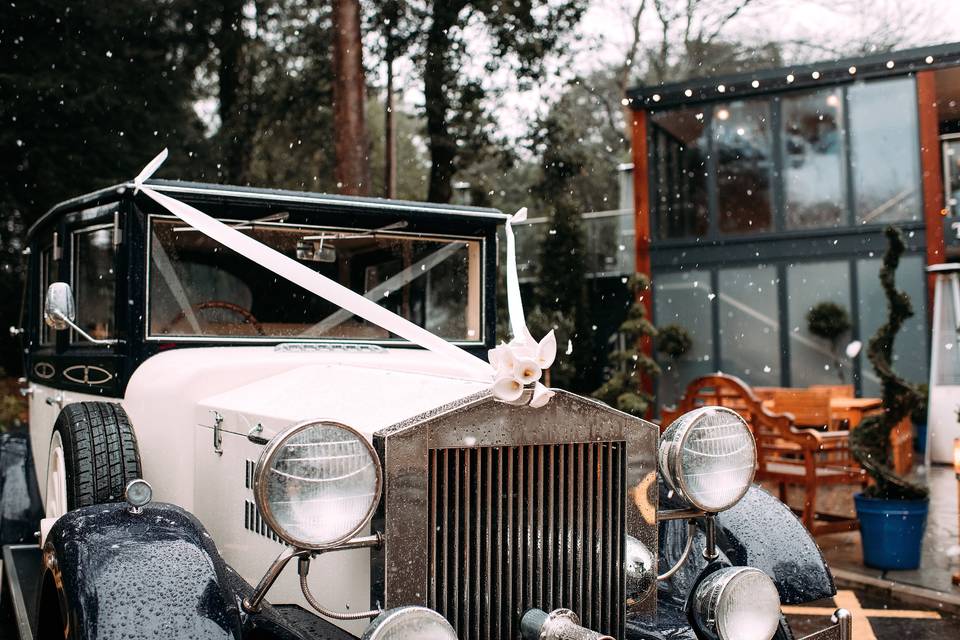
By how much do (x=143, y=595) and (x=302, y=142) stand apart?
586 inches

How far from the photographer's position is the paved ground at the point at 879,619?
429 cm

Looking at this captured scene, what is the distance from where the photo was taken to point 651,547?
7.83 ft

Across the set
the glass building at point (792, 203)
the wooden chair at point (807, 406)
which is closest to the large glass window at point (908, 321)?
the glass building at point (792, 203)

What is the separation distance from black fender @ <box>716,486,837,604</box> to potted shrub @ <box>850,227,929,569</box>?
269 cm

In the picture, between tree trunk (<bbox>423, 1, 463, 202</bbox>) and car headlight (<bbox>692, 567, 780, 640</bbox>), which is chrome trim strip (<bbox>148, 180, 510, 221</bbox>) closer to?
car headlight (<bbox>692, 567, 780, 640</bbox>)

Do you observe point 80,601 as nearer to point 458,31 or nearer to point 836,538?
point 836,538

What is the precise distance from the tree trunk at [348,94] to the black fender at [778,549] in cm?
760

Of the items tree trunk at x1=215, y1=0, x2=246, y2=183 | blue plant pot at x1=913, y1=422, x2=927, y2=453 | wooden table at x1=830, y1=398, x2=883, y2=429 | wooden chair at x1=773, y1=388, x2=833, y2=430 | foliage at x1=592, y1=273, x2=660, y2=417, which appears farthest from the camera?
tree trunk at x1=215, y1=0, x2=246, y2=183

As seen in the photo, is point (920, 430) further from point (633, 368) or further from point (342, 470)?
point (342, 470)

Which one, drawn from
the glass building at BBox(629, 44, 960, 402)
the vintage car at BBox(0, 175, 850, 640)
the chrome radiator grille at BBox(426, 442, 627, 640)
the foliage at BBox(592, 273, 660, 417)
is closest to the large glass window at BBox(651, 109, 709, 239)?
the glass building at BBox(629, 44, 960, 402)

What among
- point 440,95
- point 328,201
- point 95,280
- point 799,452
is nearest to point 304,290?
point 328,201

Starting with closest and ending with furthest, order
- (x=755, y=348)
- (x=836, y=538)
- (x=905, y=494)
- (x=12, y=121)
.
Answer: (x=905, y=494)
(x=836, y=538)
(x=755, y=348)
(x=12, y=121)

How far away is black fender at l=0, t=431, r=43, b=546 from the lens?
3.91 m

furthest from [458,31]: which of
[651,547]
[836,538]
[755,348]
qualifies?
[651,547]
